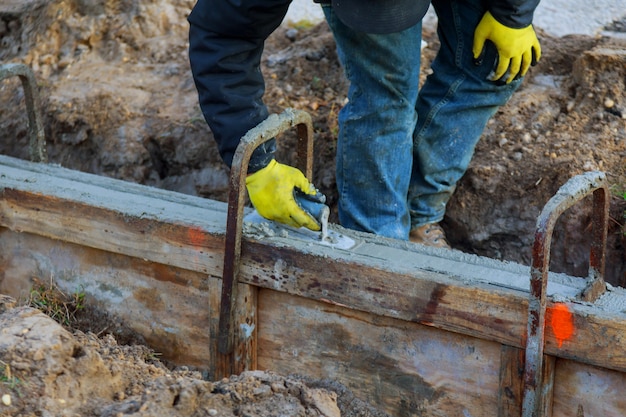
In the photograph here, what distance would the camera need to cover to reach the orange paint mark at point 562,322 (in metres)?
2.23

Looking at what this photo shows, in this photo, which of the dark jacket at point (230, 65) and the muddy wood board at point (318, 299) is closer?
the muddy wood board at point (318, 299)

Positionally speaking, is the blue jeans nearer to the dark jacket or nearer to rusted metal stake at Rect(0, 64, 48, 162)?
the dark jacket

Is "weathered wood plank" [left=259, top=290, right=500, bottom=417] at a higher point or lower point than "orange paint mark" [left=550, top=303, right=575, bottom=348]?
lower

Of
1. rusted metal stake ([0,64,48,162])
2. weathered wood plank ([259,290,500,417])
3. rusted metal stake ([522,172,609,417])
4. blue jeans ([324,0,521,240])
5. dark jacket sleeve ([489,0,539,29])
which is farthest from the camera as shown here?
rusted metal stake ([0,64,48,162])

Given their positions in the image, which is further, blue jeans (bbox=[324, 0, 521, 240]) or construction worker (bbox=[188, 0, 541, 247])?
blue jeans (bbox=[324, 0, 521, 240])

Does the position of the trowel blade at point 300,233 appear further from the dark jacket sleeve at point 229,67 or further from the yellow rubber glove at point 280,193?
the dark jacket sleeve at point 229,67

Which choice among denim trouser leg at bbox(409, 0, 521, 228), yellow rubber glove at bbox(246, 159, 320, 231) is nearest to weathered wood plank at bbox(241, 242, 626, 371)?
yellow rubber glove at bbox(246, 159, 320, 231)

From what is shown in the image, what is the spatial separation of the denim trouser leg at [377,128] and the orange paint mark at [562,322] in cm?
113

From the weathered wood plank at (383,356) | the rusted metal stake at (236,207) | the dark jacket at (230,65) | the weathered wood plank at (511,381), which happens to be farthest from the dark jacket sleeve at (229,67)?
the weathered wood plank at (511,381)

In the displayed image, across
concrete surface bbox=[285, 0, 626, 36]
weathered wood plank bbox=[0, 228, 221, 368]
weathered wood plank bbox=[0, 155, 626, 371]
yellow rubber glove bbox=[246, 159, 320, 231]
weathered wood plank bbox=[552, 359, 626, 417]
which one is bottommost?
weathered wood plank bbox=[0, 228, 221, 368]

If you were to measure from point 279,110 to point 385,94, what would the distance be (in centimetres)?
110

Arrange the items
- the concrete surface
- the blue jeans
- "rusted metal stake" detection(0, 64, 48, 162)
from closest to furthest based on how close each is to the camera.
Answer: the blue jeans < "rusted metal stake" detection(0, 64, 48, 162) < the concrete surface

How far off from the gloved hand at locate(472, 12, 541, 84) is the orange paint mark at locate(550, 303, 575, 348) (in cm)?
119

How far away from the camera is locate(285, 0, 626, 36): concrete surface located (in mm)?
4387
